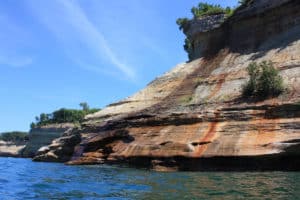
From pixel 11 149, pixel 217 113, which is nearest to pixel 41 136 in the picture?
pixel 11 149

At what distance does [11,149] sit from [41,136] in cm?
2015

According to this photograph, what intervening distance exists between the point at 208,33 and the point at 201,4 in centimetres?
738

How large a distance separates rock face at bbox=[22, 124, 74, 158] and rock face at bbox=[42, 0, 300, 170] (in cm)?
4689

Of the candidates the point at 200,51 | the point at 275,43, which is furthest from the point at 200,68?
the point at 275,43

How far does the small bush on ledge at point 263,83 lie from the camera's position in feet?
94.6

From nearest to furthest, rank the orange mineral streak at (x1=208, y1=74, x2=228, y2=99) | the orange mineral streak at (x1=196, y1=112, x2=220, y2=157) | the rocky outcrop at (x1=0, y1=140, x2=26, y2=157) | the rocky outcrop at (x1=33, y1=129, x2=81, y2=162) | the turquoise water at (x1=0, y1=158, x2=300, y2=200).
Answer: the turquoise water at (x1=0, y1=158, x2=300, y2=200) < the orange mineral streak at (x1=196, y1=112, x2=220, y2=157) < the orange mineral streak at (x1=208, y1=74, x2=228, y2=99) < the rocky outcrop at (x1=33, y1=129, x2=81, y2=162) < the rocky outcrop at (x1=0, y1=140, x2=26, y2=157)

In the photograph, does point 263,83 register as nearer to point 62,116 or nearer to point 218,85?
point 218,85

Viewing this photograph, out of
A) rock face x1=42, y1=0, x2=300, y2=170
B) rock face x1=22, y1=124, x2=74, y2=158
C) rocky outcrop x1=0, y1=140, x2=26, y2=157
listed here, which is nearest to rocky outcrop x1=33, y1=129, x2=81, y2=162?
rock face x1=42, y1=0, x2=300, y2=170

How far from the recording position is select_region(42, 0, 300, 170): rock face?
82.7ft

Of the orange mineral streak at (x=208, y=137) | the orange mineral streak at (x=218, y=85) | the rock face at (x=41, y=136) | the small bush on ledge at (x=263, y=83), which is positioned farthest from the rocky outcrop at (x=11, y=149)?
the orange mineral streak at (x=208, y=137)

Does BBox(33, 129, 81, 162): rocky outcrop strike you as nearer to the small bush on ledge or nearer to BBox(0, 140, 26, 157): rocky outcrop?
the small bush on ledge

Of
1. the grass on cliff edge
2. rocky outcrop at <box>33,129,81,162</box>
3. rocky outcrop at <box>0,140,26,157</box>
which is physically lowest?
rocky outcrop at <box>33,129,81,162</box>

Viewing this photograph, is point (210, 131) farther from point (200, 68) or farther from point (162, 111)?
point (200, 68)

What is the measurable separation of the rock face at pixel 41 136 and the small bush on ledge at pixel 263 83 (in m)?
60.8
